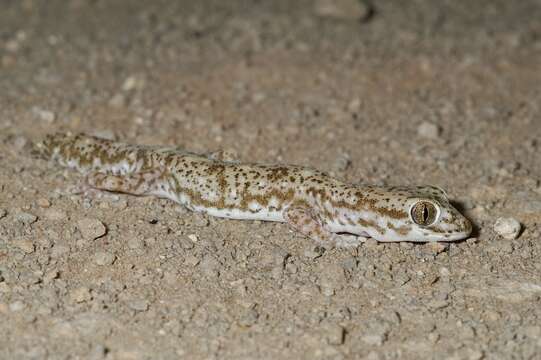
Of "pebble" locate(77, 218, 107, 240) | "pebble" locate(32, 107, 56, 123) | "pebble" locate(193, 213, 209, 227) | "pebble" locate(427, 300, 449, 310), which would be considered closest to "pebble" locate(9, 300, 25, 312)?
"pebble" locate(77, 218, 107, 240)

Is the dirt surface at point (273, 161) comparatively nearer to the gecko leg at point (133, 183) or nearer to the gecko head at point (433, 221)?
the gecko leg at point (133, 183)

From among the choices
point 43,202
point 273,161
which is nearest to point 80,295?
point 43,202

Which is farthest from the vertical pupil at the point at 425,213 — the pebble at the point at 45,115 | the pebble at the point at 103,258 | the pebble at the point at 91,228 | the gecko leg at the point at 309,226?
the pebble at the point at 45,115

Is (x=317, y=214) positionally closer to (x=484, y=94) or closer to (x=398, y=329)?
(x=398, y=329)

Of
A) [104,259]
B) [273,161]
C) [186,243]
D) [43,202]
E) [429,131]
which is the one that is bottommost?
[104,259]

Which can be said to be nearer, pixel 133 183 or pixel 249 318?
pixel 249 318

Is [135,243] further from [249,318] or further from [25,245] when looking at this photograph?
[249,318]

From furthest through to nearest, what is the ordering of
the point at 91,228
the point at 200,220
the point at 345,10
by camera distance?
the point at 345,10 < the point at 200,220 < the point at 91,228
